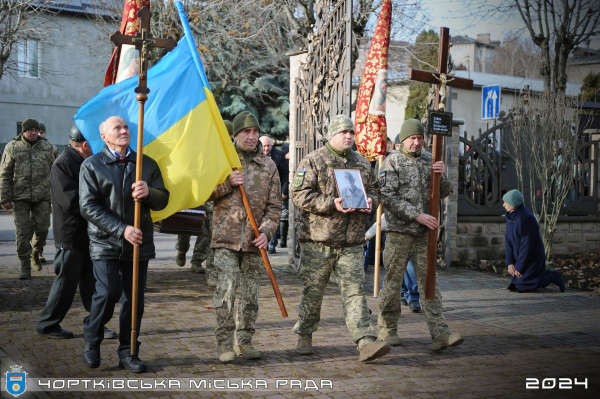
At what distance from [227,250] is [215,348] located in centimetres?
104

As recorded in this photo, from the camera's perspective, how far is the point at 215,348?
625 centimetres

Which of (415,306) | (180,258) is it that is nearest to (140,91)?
(415,306)

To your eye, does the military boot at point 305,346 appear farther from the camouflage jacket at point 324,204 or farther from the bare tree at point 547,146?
the bare tree at point 547,146

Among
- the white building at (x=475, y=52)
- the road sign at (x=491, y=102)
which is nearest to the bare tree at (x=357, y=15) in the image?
the road sign at (x=491, y=102)

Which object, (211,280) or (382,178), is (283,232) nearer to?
(211,280)

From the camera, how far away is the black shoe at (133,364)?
5.34 m

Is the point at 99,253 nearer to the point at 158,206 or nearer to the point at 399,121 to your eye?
the point at 158,206

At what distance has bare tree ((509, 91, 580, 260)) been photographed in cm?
1255

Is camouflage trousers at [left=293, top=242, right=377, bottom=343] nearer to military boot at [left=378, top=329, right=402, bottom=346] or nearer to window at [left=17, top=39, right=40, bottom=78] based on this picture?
military boot at [left=378, top=329, right=402, bottom=346]

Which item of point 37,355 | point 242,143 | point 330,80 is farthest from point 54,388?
point 330,80

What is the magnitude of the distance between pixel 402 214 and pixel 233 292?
1.85 m

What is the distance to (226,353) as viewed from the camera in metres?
5.74

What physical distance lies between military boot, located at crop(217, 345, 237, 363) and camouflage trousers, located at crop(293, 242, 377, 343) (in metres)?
0.65

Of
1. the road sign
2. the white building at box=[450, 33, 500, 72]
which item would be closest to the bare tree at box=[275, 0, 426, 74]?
the road sign
